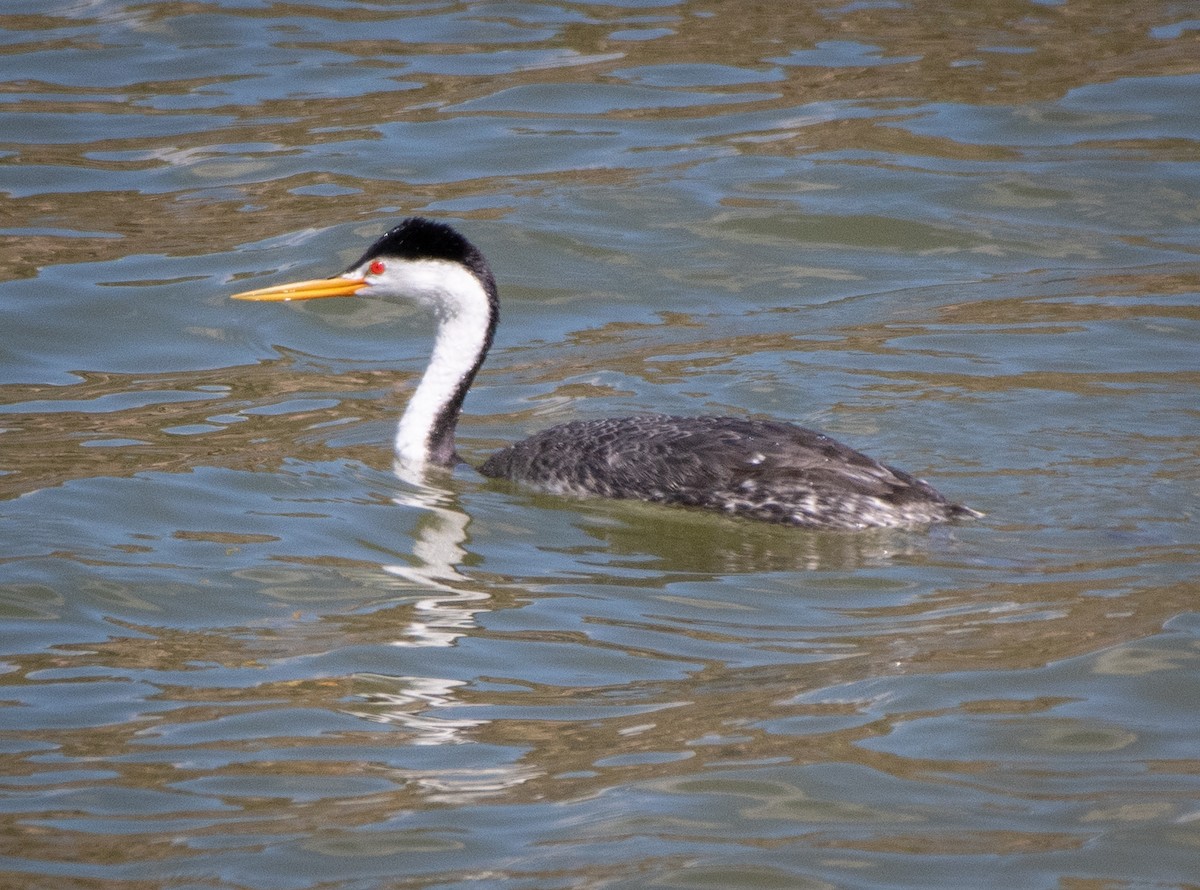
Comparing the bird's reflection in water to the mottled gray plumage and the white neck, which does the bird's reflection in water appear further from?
the mottled gray plumage

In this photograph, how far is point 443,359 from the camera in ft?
29.7

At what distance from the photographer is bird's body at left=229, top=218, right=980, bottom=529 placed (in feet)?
25.6

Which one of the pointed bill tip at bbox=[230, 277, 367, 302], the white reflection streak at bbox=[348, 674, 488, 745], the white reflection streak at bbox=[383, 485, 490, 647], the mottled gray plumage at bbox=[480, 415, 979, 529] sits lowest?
the white reflection streak at bbox=[348, 674, 488, 745]

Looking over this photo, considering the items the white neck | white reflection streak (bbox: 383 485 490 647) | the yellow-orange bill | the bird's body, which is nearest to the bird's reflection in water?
white reflection streak (bbox: 383 485 490 647)

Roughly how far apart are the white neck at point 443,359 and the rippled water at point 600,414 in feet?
0.78

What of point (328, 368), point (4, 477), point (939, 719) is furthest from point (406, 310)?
point (939, 719)

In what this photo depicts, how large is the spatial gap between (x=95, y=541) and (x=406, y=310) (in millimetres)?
4138

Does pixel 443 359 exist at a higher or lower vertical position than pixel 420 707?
higher

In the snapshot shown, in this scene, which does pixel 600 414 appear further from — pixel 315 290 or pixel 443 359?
pixel 315 290

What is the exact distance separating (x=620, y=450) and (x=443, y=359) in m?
1.26

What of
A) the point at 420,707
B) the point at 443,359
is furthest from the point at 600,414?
the point at 420,707

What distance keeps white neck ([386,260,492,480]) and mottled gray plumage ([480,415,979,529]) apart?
499mm

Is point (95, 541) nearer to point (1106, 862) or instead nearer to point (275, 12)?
point (1106, 862)

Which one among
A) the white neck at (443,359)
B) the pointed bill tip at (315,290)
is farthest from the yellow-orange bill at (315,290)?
the white neck at (443,359)
